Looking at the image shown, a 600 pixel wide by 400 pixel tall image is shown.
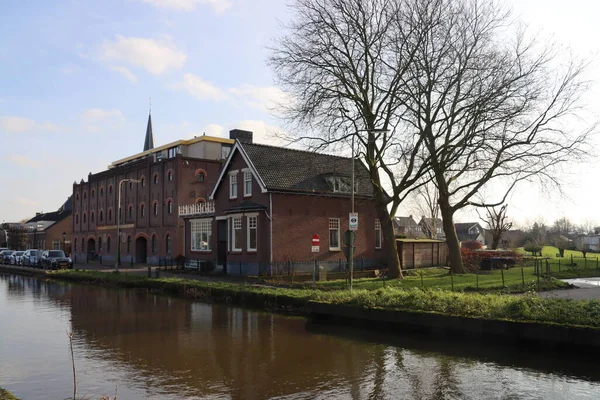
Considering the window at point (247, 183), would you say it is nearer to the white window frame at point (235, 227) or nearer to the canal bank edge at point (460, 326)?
the white window frame at point (235, 227)

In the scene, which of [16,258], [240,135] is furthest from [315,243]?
[16,258]

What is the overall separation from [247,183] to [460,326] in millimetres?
22165

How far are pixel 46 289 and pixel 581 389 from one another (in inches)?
1160

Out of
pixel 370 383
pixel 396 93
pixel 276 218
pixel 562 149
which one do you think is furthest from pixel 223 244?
pixel 370 383

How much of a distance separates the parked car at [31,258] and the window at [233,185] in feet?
77.8

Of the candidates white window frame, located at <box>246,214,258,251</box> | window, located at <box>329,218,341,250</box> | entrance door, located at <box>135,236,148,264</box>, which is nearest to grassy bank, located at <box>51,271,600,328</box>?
white window frame, located at <box>246,214,258,251</box>

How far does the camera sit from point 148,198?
51.5 m

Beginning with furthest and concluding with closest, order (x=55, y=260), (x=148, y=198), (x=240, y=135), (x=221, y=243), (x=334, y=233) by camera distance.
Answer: (x=148, y=198), (x=240, y=135), (x=55, y=260), (x=221, y=243), (x=334, y=233)

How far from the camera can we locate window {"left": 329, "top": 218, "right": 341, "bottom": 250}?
34906 mm

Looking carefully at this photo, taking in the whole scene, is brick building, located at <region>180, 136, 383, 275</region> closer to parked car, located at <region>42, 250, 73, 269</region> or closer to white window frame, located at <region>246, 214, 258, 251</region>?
white window frame, located at <region>246, 214, 258, 251</region>

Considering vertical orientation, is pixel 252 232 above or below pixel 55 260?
above

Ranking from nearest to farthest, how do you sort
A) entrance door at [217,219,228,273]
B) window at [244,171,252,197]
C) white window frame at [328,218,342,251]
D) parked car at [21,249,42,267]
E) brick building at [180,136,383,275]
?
1. brick building at [180,136,383,275]
2. window at [244,171,252,197]
3. white window frame at [328,218,342,251]
4. entrance door at [217,219,228,273]
5. parked car at [21,249,42,267]

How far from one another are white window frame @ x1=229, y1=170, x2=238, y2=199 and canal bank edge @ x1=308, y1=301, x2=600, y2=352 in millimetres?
18365

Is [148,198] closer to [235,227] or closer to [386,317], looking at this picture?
[235,227]
